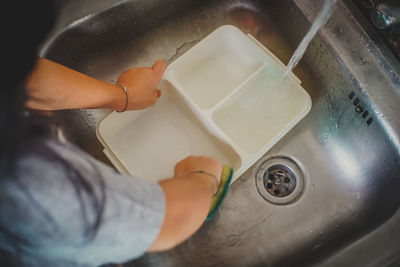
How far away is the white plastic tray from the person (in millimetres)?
298

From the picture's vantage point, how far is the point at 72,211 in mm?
356

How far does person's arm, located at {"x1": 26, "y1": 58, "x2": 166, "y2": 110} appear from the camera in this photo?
635mm

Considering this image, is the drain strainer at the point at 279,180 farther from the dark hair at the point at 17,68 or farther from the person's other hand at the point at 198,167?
the dark hair at the point at 17,68

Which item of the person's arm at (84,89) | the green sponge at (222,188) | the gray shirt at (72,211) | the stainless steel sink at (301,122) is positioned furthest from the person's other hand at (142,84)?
the gray shirt at (72,211)

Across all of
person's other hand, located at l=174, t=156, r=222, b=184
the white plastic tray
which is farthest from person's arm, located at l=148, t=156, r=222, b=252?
the white plastic tray

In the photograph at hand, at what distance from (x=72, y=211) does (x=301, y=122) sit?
25.9 inches

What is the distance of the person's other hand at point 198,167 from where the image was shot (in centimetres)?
64

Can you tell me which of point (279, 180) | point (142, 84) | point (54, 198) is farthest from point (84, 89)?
point (279, 180)

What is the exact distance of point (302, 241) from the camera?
760 mm

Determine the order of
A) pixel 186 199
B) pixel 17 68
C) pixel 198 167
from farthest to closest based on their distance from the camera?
pixel 198 167 < pixel 186 199 < pixel 17 68

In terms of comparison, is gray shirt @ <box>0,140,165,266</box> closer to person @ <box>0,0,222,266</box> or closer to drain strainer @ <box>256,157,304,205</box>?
person @ <box>0,0,222,266</box>

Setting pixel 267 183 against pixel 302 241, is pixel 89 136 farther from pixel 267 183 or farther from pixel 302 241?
pixel 302 241

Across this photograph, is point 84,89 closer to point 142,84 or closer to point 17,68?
point 142,84

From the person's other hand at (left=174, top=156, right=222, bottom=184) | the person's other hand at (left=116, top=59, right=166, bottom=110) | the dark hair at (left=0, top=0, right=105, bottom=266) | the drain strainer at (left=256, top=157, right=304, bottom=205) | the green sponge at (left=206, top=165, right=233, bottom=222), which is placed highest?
the dark hair at (left=0, top=0, right=105, bottom=266)
